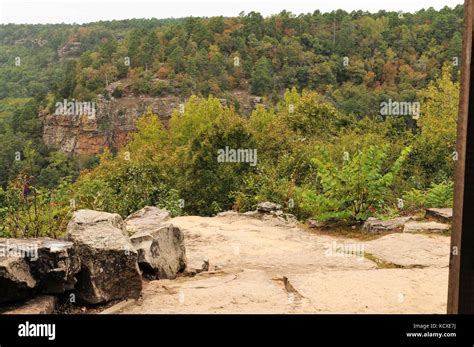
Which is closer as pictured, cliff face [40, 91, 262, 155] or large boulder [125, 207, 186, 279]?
large boulder [125, 207, 186, 279]

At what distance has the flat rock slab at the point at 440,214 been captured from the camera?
6973 mm

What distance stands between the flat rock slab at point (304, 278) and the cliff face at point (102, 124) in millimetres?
58922

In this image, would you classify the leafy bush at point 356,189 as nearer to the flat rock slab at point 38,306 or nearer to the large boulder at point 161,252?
the large boulder at point 161,252

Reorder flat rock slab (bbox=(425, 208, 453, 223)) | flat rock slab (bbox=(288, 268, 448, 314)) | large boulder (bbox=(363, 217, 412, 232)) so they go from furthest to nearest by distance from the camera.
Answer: flat rock slab (bbox=(425, 208, 453, 223)) → large boulder (bbox=(363, 217, 412, 232)) → flat rock slab (bbox=(288, 268, 448, 314))

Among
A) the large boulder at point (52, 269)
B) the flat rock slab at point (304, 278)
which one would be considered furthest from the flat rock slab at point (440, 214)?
the large boulder at point (52, 269)

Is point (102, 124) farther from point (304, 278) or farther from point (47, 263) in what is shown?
point (47, 263)

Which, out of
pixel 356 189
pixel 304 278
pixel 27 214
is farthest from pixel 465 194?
pixel 27 214

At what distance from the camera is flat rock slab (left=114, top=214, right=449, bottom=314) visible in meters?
3.88

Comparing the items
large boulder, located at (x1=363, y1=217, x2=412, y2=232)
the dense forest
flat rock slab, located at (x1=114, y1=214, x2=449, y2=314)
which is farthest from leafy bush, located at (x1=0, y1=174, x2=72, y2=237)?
large boulder, located at (x1=363, y1=217, x2=412, y2=232)

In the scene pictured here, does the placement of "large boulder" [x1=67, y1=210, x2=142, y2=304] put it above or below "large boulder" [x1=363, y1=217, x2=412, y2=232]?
above

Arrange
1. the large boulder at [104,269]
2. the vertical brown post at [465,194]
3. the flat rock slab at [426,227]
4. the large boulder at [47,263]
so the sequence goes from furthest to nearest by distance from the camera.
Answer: the flat rock slab at [426,227] → the large boulder at [104,269] → the large boulder at [47,263] → the vertical brown post at [465,194]

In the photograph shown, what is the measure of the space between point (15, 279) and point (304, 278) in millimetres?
2111

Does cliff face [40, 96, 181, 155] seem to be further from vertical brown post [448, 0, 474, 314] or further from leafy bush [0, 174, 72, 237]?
vertical brown post [448, 0, 474, 314]

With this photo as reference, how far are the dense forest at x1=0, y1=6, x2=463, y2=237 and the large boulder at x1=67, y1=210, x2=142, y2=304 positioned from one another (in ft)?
7.51
